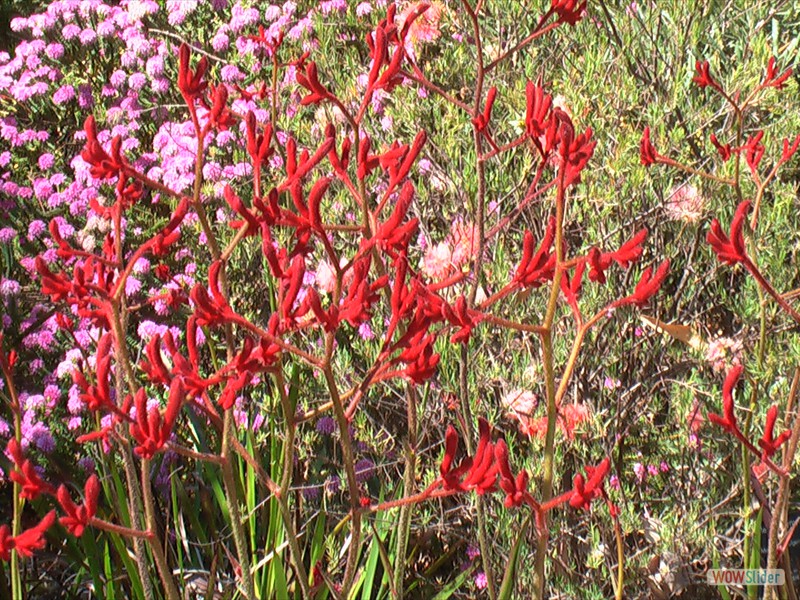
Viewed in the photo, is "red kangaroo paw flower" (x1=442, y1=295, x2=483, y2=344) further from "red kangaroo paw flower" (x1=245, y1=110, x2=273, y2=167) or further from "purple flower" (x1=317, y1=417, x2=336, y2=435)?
"purple flower" (x1=317, y1=417, x2=336, y2=435)

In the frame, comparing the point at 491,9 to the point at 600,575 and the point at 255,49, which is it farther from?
the point at 600,575

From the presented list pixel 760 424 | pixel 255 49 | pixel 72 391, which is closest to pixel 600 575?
pixel 760 424

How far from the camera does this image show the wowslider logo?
1369 millimetres

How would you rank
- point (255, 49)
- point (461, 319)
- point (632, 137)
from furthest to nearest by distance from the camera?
point (255, 49)
point (632, 137)
point (461, 319)

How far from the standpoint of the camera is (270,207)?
3.93 ft

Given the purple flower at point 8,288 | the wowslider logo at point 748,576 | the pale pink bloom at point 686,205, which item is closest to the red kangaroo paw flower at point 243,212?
the wowslider logo at point 748,576

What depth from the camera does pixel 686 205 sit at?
2.51 meters

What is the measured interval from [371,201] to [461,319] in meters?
1.94

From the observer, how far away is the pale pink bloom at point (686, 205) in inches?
98.1

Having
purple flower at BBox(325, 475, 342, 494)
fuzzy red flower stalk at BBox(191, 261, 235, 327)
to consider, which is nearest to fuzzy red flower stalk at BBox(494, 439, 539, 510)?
fuzzy red flower stalk at BBox(191, 261, 235, 327)

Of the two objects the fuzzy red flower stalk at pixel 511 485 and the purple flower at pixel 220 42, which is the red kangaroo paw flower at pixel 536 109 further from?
the purple flower at pixel 220 42

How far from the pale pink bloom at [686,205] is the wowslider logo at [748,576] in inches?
36.6

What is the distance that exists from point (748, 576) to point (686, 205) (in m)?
1.15

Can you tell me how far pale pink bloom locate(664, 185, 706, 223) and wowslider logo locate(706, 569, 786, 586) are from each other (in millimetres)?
929
